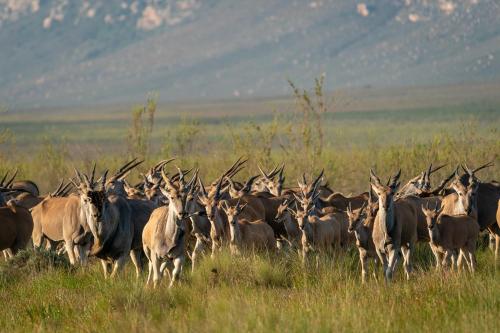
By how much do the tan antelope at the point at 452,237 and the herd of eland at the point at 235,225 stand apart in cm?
1

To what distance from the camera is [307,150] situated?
3256 centimetres

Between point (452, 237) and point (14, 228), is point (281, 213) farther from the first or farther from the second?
point (14, 228)

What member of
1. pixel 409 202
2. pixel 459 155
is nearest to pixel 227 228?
pixel 409 202

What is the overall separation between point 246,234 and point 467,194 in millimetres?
3859

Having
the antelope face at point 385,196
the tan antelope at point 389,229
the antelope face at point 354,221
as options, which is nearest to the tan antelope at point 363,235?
the antelope face at point 354,221

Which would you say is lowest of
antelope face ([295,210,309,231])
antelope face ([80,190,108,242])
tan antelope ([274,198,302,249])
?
tan antelope ([274,198,302,249])

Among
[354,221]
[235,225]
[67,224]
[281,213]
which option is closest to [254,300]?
[354,221]

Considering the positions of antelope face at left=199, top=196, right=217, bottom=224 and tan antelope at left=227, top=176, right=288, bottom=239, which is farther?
tan antelope at left=227, top=176, right=288, bottom=239

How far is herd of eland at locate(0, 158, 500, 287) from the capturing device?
15828 mm

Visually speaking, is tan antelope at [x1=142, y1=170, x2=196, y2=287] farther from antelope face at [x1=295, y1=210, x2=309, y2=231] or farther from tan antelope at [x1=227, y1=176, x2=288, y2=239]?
tan antelope at [x1=227, y1=176, x2=288, y2=239]

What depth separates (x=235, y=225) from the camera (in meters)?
17.7

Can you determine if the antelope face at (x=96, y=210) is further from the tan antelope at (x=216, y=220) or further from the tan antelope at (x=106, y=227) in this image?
the tan antelope at (x=216, y=220)

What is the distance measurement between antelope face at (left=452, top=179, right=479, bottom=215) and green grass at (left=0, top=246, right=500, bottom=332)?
2026mm

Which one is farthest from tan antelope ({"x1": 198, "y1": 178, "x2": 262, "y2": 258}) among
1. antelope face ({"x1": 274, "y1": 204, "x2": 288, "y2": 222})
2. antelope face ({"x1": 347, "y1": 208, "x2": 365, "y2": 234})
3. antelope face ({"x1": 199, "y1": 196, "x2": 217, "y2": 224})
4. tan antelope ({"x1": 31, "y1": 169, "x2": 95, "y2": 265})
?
antelope face ({"x1": 347, "y1": 208, "x2": 365, "y2": 234})
